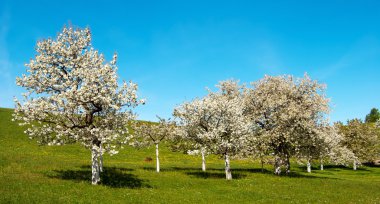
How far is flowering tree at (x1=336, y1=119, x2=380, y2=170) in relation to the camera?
88688 mm

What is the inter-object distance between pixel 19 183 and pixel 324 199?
27.9 metres

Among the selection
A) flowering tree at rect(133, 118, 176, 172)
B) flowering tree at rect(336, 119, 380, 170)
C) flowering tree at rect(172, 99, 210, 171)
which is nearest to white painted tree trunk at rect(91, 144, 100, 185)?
flowering tree at rect(172, 99, 210, 171)

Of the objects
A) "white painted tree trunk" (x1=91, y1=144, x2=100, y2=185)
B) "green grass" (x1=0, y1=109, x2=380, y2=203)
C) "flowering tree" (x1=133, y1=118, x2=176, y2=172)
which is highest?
"flowering tree" (x1=133, y1=118, x2=176, y2=172)

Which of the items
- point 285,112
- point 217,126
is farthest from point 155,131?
point 285,112

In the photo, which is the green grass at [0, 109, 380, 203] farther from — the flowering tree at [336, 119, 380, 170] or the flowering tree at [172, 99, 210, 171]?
the flowering tree at [336, 119, 380, 170]

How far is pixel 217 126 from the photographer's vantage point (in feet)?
149

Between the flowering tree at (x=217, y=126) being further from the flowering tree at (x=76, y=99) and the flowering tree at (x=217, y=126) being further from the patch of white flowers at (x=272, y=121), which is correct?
the flowering tree at (x=76, y=99)

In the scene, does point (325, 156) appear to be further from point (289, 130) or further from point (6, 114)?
point (6, 114)

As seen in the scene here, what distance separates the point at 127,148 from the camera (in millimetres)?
88438

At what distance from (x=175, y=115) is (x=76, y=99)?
1920 centimetres

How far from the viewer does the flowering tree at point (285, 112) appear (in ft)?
168

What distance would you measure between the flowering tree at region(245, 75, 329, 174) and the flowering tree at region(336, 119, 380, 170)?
41695 millimetres

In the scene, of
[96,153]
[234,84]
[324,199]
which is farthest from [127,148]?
[324,199]

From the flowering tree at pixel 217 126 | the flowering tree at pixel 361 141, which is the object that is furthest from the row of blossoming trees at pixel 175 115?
the flowering tree at pixel 361 141
